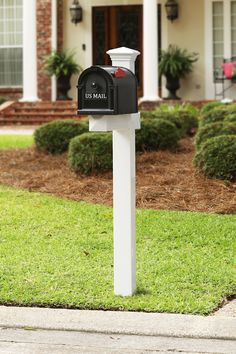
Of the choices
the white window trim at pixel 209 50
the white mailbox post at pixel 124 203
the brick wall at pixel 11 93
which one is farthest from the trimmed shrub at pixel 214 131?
the brick wall at pixel 11 93

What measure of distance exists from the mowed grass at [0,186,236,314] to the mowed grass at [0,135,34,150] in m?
6.16

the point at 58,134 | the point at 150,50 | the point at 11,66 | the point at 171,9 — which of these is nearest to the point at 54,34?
the point at 11,66

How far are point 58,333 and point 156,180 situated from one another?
5718mm

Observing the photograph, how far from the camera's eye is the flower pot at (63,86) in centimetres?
2422

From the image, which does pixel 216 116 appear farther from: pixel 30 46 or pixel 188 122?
pixel 30 46

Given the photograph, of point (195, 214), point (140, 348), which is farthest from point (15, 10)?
point (140, 348)

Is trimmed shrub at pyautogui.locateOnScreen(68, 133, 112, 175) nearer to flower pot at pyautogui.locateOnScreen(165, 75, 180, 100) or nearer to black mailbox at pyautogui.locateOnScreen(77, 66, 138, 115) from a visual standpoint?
black mailbox at pyautogui.locateOnScreen(77, 66, 138, 115)

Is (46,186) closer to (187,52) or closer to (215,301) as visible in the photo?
(215,301)

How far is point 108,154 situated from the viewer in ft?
37.7

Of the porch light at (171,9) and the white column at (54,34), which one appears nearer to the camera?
the porch light at (171,9)

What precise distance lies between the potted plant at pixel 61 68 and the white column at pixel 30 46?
32.7 inches

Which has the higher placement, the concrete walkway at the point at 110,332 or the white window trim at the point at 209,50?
the white window trim at the point at 209,50

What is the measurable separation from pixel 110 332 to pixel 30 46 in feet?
60.0

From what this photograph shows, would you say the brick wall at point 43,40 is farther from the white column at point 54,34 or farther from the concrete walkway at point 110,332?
the concrete walkway at point 110,332
